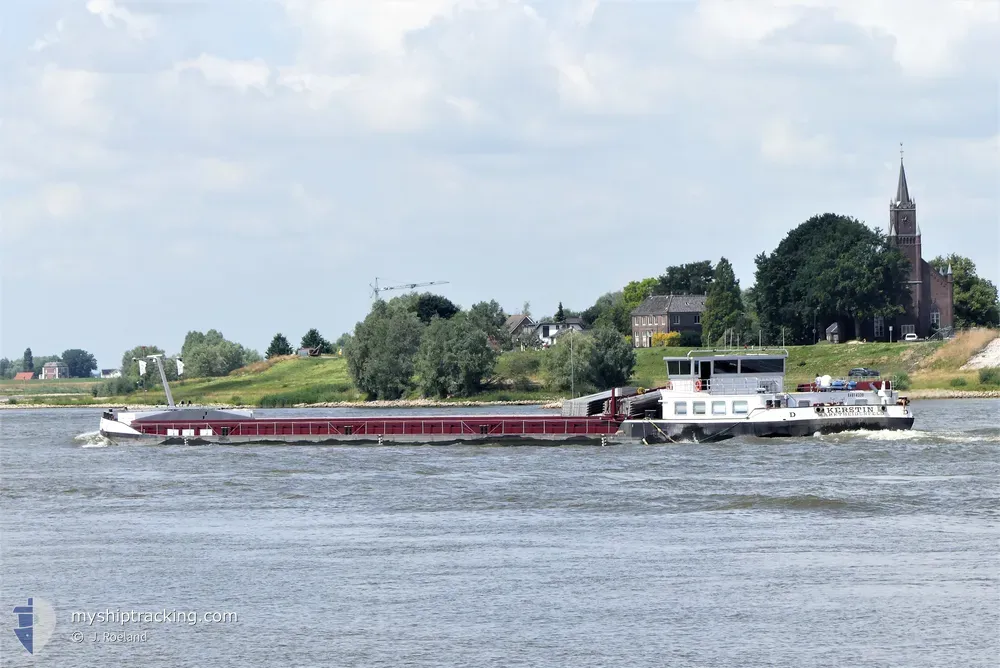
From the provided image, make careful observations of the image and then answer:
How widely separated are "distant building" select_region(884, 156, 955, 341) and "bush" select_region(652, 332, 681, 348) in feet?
80.1

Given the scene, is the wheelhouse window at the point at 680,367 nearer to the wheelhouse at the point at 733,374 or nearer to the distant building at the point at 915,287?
the wheelhouse at the point at 733,374

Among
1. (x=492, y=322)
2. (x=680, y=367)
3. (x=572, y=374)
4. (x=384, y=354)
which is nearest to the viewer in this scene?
(x=680, y=367)

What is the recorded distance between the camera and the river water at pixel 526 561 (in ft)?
72.6

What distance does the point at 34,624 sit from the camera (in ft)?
78.6

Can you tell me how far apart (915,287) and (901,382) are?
32.6 m

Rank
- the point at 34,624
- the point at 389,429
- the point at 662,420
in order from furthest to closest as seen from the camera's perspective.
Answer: the point at 389,429 → the point at 662,420 → the point at 34,624

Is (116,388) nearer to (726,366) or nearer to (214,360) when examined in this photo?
(214,360)

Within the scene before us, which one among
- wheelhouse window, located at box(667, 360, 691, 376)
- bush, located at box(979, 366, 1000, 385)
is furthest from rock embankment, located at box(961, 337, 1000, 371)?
wheelhouse window, located at box(667, 360, 691, 376)

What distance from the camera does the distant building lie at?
140 m

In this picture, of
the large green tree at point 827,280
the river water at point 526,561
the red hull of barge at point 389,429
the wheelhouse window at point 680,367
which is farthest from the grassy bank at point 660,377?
the river water at point 526,561

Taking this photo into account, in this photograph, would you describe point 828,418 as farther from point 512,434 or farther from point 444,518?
point 444,518

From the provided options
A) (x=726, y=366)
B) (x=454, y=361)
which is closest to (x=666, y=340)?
(x=454, y=361)

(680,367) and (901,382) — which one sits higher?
(680,367)

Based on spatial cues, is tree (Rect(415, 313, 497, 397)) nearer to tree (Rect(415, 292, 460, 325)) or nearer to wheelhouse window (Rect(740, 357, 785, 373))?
tree (Rect(415, 292, 460, 325))
